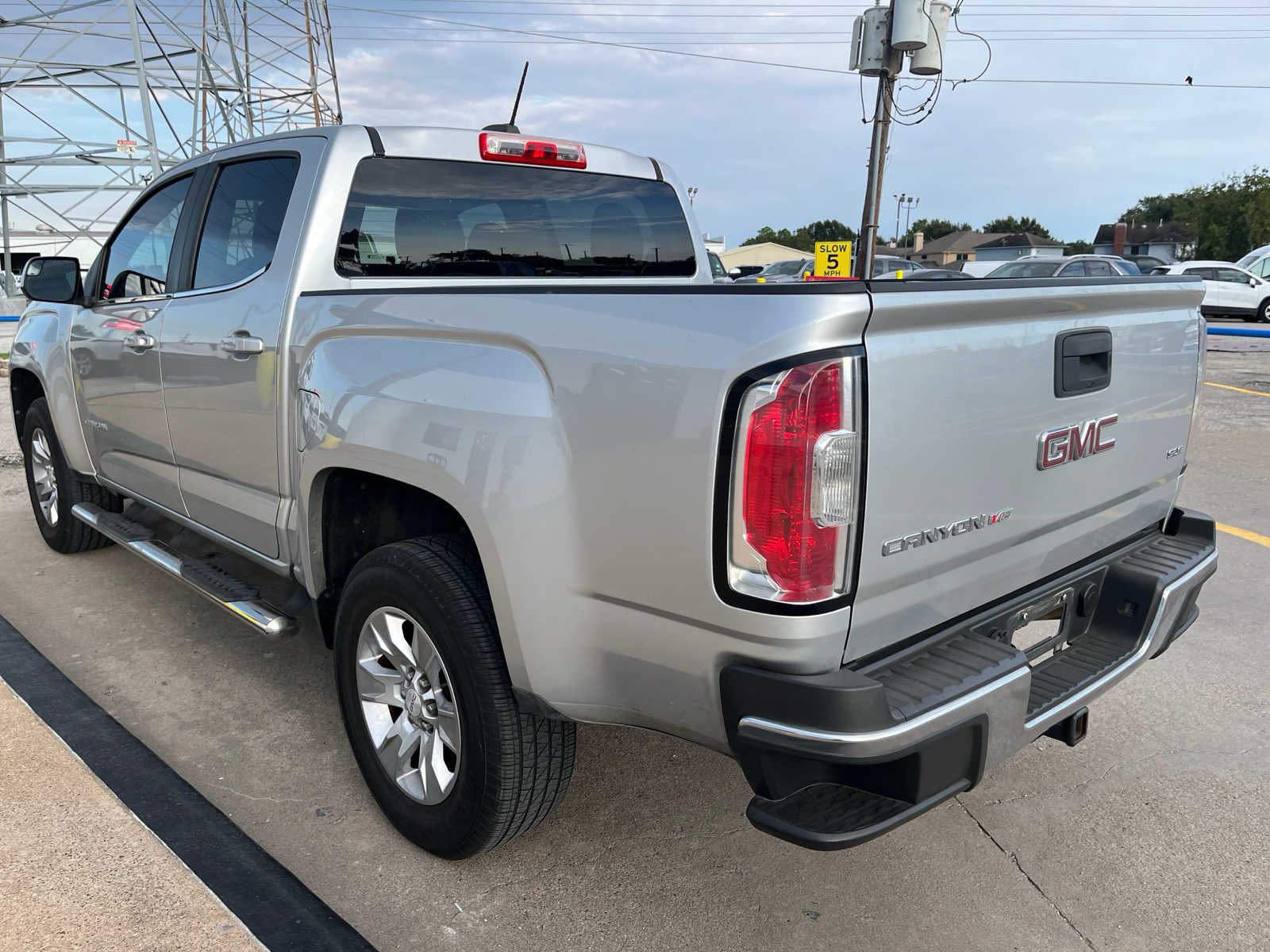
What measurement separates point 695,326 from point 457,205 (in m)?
1.79

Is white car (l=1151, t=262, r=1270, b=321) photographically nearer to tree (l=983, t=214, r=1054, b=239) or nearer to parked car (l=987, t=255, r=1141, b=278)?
parked car (l=987, t=255, r=1141, b=278)

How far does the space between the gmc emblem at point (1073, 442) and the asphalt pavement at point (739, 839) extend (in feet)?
3.77

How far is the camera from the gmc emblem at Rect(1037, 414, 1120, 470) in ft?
7.47

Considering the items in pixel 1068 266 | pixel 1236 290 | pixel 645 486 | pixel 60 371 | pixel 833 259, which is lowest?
pixel 1236 290

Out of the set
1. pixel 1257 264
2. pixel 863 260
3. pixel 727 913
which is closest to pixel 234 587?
pixel 727 913

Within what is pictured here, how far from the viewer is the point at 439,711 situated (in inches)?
101

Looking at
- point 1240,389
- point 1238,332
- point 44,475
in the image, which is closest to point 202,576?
point 44,475

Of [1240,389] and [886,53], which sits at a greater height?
[886,53]

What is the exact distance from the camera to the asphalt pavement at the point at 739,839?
2436mm

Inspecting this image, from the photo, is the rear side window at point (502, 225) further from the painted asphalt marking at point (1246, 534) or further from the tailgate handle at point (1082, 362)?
the painted asphalt marking at point (1246, 534)

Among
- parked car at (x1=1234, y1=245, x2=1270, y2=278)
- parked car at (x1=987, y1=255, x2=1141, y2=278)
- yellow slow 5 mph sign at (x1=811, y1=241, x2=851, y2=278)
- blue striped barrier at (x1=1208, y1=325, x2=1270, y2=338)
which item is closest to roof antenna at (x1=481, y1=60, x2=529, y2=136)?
yellow slow 5 mph sign at (x1=811, y1=241, x2=851, y2=278)

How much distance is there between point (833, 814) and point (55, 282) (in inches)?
163

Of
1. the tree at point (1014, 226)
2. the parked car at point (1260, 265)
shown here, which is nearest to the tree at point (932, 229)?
the tree at point (1014, 226)

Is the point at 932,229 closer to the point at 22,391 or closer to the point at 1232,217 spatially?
the point at 1232,217
